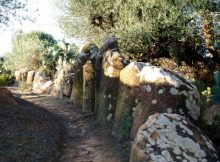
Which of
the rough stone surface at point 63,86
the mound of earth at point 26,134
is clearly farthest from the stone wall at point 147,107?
the rough stone surface at point 63,86

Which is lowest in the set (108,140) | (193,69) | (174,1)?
(108,140)

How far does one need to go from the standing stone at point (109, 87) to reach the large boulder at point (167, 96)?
2793 mm

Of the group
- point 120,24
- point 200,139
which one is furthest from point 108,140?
point 120,24

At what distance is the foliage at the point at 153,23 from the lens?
17.4 metres

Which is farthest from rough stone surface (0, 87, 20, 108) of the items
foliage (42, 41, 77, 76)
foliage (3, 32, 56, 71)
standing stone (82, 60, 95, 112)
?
foliage (3, 32, 56, 71)

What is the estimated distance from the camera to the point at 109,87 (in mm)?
11461

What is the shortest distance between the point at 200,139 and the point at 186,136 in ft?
0.91

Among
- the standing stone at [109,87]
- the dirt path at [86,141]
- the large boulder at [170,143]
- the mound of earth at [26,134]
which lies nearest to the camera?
the large boulder at [170,143]

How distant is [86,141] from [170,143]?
13.7 ft

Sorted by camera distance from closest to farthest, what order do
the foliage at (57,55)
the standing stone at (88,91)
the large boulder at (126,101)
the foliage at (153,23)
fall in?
the large boulder at (126,101) → the standing stone at (88,91) → the foliage at (153,23) → the foliage at (57,55)

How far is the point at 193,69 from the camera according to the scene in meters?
19.6

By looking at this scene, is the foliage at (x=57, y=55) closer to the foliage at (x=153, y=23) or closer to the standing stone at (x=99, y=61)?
the foliage at (x=153, y=23)

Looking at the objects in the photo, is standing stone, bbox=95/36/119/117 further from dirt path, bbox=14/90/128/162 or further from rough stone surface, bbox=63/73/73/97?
rough stone surface, bbox=63/73/73/97

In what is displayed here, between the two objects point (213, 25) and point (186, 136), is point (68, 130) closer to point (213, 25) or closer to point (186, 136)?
point (186, 136)
